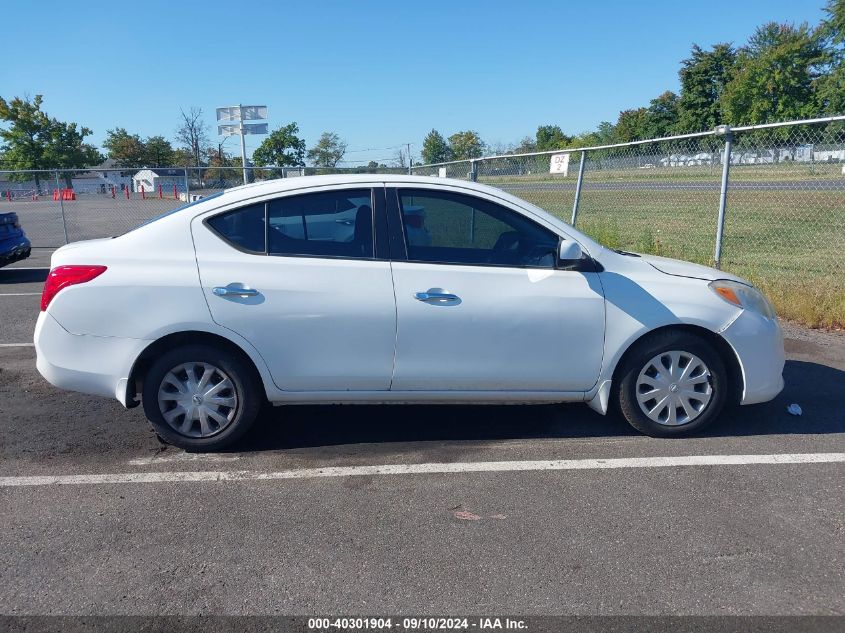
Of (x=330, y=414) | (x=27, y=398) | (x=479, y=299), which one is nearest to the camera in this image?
(x=479, y=299)

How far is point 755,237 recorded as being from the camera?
13.9m

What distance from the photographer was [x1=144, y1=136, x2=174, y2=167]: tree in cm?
6738

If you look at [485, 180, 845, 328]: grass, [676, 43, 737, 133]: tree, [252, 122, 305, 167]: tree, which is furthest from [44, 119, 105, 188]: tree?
[676, 43, 737, 133]: tree

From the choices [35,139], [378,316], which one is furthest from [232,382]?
[35,139]

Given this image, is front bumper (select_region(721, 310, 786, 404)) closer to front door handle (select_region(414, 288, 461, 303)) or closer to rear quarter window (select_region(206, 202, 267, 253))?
front door handle (select_region(414, 288, 461, 303))

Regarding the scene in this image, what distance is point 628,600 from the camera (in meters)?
2.82

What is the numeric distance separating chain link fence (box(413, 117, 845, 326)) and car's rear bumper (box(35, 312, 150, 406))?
670 cm

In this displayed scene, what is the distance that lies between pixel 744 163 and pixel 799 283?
7.63 ft

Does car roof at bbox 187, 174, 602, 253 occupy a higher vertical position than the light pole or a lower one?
lower

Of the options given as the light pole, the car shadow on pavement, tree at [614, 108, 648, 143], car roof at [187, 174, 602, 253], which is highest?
tree at [614, 108, 648, 143]

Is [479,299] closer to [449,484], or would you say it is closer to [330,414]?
[449,484]

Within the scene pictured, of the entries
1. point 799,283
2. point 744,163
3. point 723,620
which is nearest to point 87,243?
point 723,620

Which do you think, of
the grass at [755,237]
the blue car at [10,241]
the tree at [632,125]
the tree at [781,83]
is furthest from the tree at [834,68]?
the blue car at [10,241]

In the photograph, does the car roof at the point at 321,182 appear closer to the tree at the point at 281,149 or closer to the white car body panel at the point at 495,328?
the white car body panel at the point at 495,328
